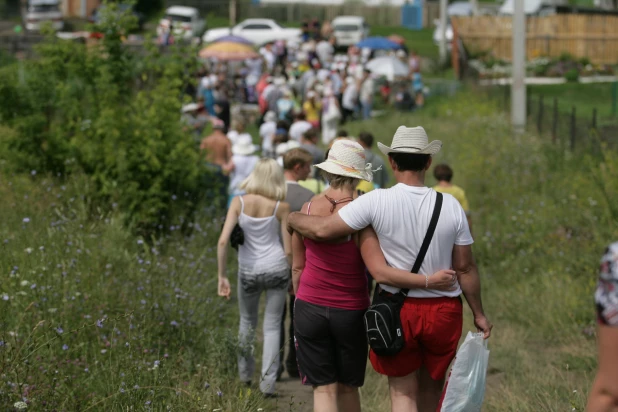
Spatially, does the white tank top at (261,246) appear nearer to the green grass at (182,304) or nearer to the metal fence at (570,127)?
the green grass at (182,304)

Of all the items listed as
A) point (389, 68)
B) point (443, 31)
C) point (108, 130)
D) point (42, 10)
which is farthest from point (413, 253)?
point (42, 10)

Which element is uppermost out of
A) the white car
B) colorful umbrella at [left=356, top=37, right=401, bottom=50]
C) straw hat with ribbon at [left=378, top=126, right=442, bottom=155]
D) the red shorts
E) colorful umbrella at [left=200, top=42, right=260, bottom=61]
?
the white car

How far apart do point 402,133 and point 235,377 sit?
2622 mm

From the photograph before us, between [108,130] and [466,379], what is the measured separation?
22.6 ft

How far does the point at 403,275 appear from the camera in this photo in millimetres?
4812

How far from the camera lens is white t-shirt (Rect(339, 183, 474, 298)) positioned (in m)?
4.84

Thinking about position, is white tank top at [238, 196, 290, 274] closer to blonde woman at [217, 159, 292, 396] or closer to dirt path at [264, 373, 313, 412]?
blonde woman at [217, 159, 292, 396]

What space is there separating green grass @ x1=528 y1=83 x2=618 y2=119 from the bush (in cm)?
1414

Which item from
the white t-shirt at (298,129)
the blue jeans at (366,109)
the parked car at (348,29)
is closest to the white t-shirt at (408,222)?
the white t-shirt at (298,129)

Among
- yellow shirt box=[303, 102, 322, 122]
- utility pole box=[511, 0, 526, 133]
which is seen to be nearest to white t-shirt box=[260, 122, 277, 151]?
yellow shirt box=[303, 102, 322, 122]

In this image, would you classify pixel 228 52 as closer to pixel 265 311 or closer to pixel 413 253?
pixel 265 311

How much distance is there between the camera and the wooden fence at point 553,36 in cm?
3872

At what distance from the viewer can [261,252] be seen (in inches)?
277

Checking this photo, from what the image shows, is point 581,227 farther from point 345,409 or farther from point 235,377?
point 345,409
